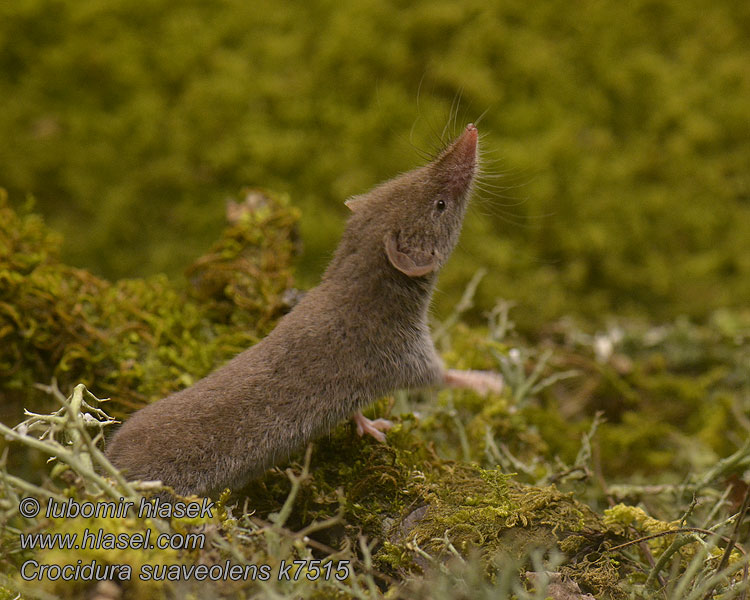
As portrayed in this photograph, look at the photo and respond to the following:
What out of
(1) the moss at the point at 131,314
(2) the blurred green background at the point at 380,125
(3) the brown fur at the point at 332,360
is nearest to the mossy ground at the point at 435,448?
(1) the moss at the point at 131,314

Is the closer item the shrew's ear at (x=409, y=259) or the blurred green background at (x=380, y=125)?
Result: the shrew's ear at (x=409, y=259)

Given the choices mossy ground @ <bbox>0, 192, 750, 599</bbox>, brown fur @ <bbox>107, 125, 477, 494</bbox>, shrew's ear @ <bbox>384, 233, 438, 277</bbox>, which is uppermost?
shrew's ear @ <bbox>384, 233, 438, 277</bbox>

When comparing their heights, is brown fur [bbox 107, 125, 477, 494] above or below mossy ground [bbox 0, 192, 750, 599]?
above

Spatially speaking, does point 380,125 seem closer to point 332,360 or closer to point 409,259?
point 409,259

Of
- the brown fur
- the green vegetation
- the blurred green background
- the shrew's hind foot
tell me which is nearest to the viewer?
the brown fur

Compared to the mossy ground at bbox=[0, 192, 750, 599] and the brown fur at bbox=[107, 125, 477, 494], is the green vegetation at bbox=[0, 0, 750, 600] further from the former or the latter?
the brown fur at bbox=[107, 125, 477, 494]

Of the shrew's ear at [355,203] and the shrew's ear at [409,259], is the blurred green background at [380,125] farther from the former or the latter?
the shrew's ear at [409,259]

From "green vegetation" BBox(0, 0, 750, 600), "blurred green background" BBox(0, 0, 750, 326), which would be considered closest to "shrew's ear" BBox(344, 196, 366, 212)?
A: "green vegetation" BBox(0, 0, 750, 600)

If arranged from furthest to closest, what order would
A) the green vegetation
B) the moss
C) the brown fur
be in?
the green vegetation
the moss
the brown fur
